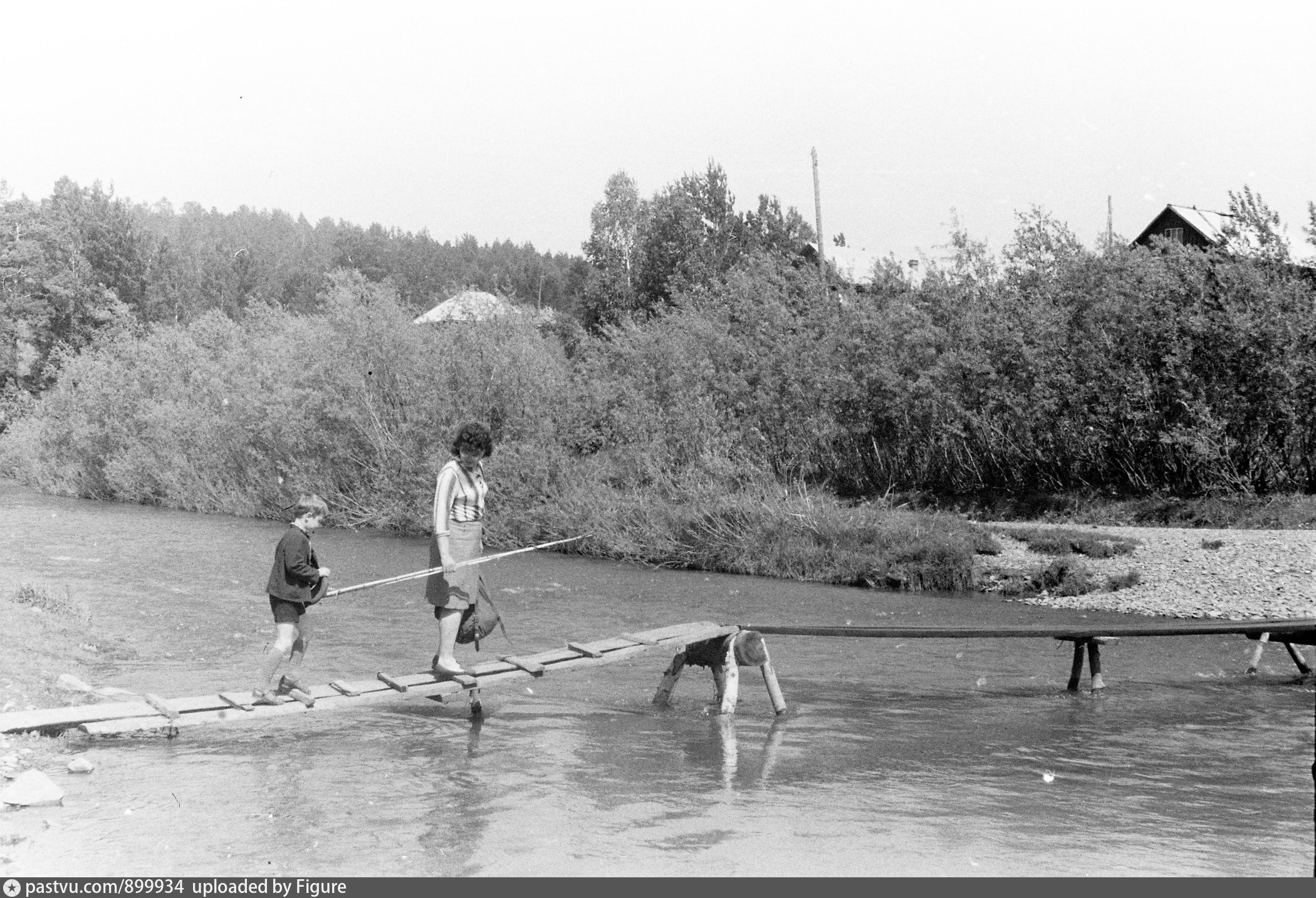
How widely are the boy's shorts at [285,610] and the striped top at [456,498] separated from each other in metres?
1.22

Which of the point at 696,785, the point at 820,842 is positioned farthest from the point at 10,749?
the point at 820,842

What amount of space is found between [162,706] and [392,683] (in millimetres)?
1643

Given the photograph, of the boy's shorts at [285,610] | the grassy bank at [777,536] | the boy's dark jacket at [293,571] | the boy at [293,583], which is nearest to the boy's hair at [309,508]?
the boy at [293,583]

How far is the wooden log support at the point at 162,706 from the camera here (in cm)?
896

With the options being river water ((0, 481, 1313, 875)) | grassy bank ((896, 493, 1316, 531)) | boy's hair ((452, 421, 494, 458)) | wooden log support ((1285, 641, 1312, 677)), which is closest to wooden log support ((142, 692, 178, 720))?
river water ((0, 481, 1313, 875))

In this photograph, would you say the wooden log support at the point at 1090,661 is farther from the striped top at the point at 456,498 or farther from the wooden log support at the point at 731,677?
the striped top at the point at 456,498

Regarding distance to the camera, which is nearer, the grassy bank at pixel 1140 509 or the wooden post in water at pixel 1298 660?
the wooden post in water at pixel 1298 660

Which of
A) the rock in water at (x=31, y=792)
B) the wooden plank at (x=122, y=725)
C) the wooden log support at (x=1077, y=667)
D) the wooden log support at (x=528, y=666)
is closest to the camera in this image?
the rock in water at (x=31, y=792)

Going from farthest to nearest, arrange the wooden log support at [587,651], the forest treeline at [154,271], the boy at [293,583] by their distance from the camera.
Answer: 1. the forest treeline at [154,271]
2. the wooden log support at [587,651]
3. the boy at [293,583]

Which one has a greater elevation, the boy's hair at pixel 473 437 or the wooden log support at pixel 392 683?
the boy's hair at pixel 473 437

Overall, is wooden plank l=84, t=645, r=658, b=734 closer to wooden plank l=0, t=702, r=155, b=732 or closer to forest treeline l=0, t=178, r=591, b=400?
wooden plank l=0, t=702, r=155, b=732

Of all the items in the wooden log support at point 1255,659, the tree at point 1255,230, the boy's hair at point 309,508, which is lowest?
the wooden log support at point 1255,659

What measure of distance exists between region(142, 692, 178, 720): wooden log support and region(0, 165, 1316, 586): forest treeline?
1702 centimetres

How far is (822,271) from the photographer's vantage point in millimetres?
40562
